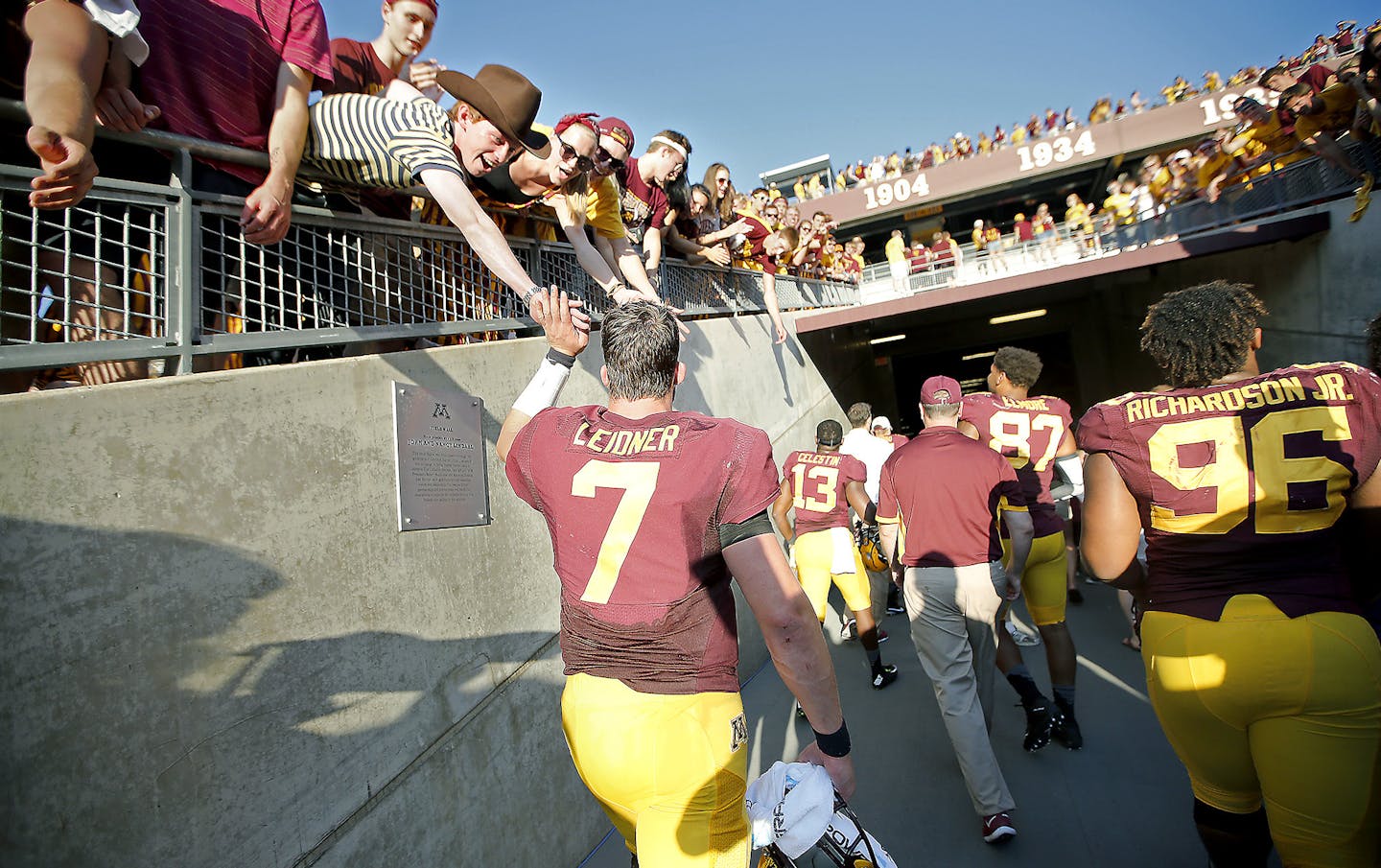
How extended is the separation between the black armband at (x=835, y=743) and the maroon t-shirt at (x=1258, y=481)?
1.28 m

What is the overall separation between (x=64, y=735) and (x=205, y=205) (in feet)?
6.13

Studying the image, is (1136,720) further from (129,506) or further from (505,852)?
(129,506)

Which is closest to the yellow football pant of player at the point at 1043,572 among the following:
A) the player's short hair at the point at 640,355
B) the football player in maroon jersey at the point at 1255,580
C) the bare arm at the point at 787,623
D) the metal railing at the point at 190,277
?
the football player in maroon jersey at the point at 1255,580

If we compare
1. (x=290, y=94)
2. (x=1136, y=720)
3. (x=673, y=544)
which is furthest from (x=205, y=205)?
(x=1136, y=720)

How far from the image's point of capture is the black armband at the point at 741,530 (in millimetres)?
1838

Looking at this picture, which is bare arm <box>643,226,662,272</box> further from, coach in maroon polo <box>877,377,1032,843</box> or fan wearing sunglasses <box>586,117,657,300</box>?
coach in maroon polo <box>877,377,1032,843</box>

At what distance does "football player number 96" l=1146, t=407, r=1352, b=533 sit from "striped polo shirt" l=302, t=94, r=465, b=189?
10.2 feet

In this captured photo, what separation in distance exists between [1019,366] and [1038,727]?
8.51 ft

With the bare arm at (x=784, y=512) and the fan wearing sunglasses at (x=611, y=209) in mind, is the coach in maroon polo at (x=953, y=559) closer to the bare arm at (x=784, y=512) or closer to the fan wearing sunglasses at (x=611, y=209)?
the bare arm at (x=784, y=512)

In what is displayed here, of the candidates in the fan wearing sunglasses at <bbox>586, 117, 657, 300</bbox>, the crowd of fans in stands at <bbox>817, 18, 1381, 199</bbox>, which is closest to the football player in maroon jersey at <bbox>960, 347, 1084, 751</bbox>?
the fan wearing sunglasses at <bbox>586, 117, 657, 300</bbox>

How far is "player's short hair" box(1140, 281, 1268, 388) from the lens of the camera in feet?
7.59

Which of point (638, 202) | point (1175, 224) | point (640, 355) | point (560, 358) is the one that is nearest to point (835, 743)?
point (640, 355)

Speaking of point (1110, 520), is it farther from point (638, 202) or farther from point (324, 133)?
point (638, 202)

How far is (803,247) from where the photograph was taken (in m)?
12.2
